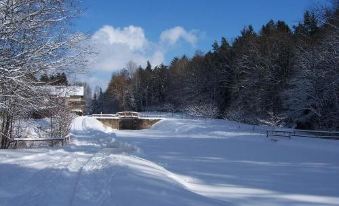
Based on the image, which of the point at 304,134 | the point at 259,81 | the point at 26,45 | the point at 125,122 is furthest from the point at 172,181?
the point at 125,122

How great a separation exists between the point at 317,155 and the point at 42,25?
54.2 ft

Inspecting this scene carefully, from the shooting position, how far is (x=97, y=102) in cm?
14425

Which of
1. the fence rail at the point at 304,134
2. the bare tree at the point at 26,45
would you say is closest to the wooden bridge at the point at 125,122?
the fence rail at the point at 304,134

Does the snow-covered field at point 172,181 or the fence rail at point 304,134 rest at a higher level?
the fence rail at point 304,134

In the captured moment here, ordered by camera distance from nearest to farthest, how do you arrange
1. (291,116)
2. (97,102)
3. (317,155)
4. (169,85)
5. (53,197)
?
(53,197) < (317,155) < (291,116) < (169,85) < (97,102)

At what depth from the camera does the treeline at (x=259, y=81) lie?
134 feet

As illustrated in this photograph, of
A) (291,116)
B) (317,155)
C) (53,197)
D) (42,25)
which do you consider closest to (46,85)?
(42,25)

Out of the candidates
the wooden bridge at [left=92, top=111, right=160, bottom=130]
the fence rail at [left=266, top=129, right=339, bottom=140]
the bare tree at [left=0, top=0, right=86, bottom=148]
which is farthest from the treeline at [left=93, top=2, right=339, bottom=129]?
the bare tree at [left=0, top=0, right=86, bottom=148]

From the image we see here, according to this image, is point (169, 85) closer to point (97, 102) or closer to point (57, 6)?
point (97, 102)

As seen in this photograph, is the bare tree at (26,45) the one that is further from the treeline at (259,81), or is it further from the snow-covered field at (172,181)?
the treeline at (259,81)

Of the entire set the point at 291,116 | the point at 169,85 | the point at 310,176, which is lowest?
the point at 310,176

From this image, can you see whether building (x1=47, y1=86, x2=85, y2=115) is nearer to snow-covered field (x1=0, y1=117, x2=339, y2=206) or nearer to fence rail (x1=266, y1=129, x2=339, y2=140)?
snow-covered field (x1=0, y1=117, x2=339, y2=206)

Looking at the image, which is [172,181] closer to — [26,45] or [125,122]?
[26,45]

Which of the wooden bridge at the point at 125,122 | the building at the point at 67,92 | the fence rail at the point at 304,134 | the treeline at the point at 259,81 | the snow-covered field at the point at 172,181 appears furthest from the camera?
the wooden bridge at the point at 125,122
